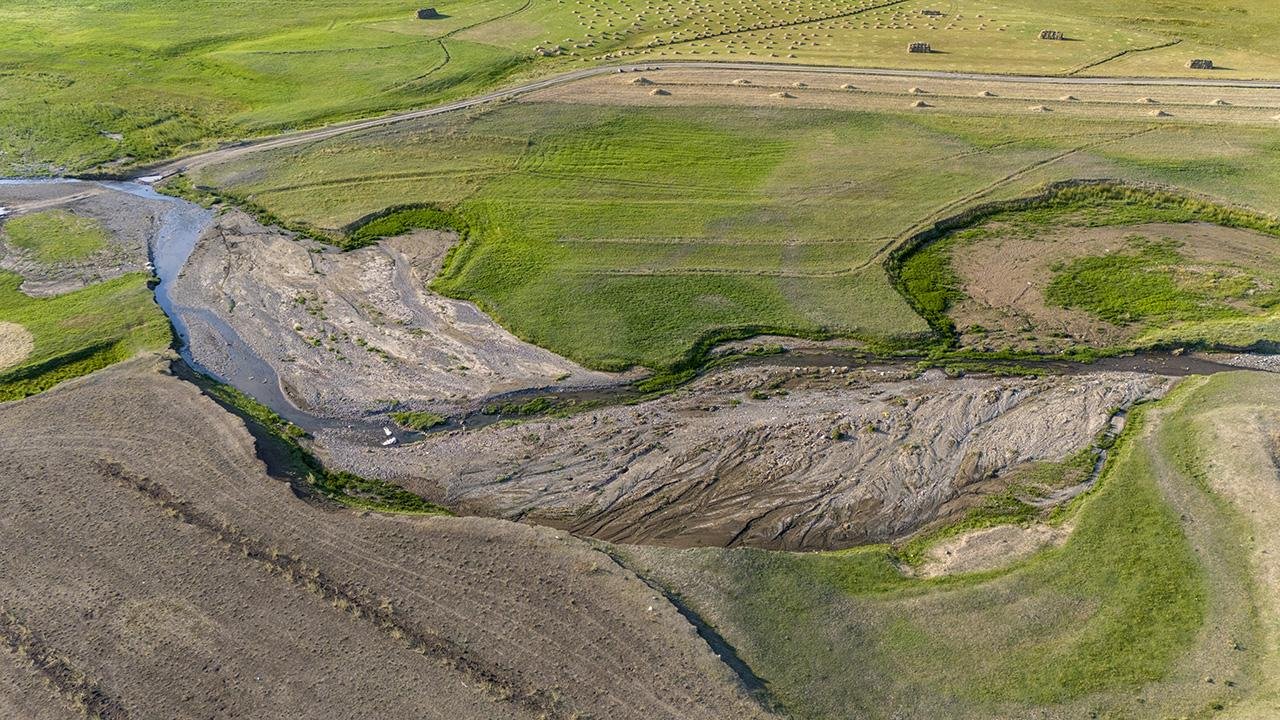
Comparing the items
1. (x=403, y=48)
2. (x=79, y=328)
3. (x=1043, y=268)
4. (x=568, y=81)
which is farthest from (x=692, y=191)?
(x=403, y=48)

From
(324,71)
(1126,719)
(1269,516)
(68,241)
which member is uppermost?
(324,71)

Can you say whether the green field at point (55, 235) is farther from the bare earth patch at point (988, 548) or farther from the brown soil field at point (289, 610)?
the bare earth patch at point (988, 548)

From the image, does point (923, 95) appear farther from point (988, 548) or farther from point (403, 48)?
point (403, 48)

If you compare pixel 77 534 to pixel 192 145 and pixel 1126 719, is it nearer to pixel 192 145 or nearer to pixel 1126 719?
pixel 1126 719

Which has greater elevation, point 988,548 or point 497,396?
point 497,396

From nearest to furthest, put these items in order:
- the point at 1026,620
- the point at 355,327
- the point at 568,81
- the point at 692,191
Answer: the point at 1026,620, the point at 355,327, the point at 692,191, the point at 568,81

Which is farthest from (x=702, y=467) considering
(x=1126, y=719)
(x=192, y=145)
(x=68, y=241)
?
(x=192, y=145)
